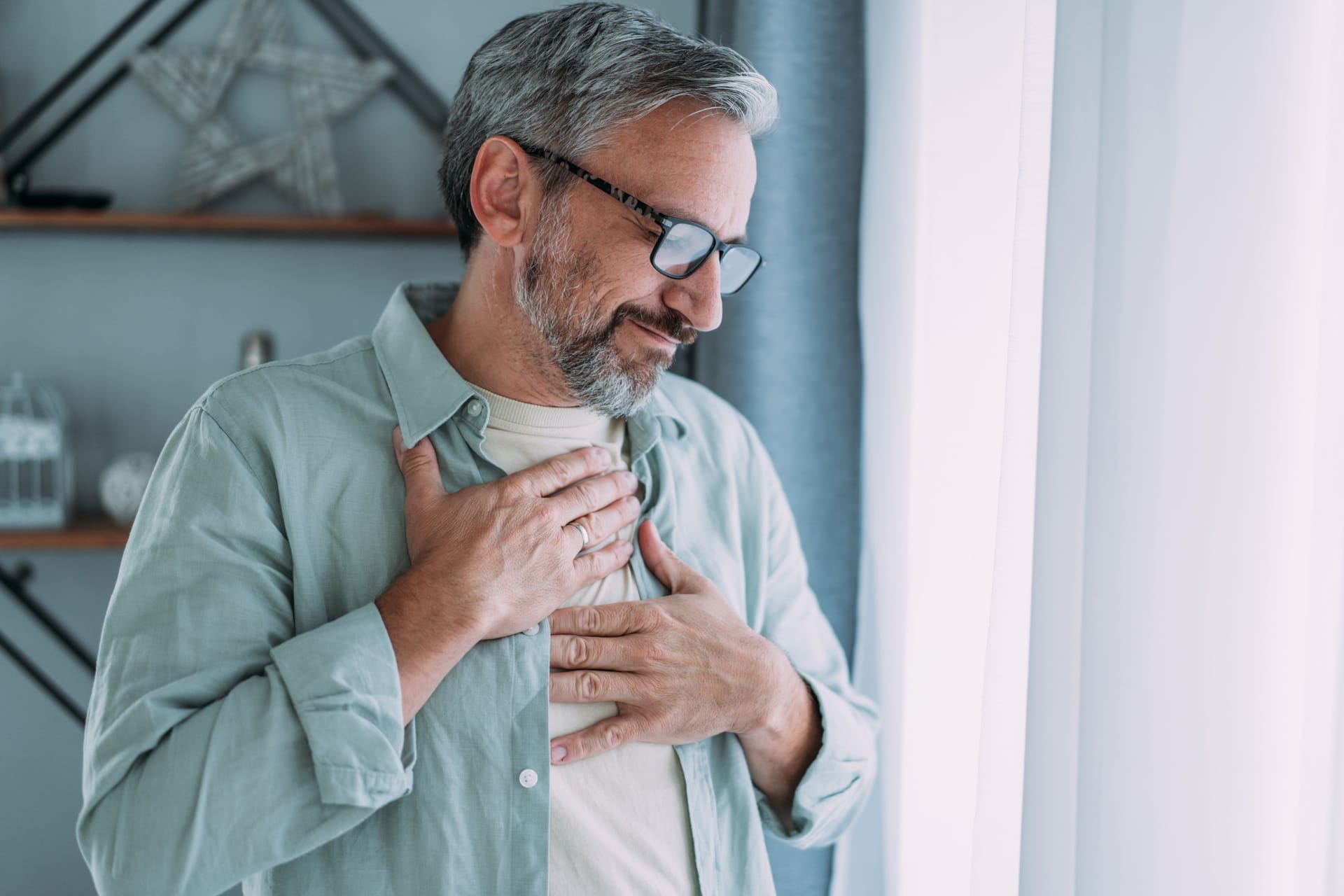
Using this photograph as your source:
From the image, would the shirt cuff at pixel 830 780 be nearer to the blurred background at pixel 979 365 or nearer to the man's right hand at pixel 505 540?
the blurred background at pixel 979 365

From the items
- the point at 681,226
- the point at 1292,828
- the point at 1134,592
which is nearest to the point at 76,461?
the point at 681,226

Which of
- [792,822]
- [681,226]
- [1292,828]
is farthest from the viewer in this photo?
[792,822]

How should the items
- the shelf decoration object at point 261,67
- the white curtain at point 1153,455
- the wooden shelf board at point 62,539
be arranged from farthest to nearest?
1. the shelf decoration object at point 261,67
2. the wooden shelf board at point 62,539
3. the white curtain at point 1153,455

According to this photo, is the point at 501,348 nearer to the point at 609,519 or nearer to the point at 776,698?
the point at 609,519

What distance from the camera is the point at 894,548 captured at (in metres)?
1.51

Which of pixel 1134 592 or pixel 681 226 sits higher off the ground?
pixel 681 226

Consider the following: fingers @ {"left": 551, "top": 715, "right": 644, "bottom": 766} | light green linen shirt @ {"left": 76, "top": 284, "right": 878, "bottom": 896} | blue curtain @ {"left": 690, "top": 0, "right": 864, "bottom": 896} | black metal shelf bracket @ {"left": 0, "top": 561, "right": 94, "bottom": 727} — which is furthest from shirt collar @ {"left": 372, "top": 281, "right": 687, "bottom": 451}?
black metal shelf bracket @ {"left": 0, "top": 561, "right": 94, "bottom": 727}

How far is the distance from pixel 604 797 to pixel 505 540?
0.98 ft

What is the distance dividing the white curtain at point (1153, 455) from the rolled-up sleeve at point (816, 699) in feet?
0.51

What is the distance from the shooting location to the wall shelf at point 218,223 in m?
1.90

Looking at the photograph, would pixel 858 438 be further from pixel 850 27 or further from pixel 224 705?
pixel 224 705

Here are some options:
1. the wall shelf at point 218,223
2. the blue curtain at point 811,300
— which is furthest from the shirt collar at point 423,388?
the wall shelf at point 218,223

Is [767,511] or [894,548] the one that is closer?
[767,511]

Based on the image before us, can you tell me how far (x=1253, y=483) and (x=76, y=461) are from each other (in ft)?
7.31
